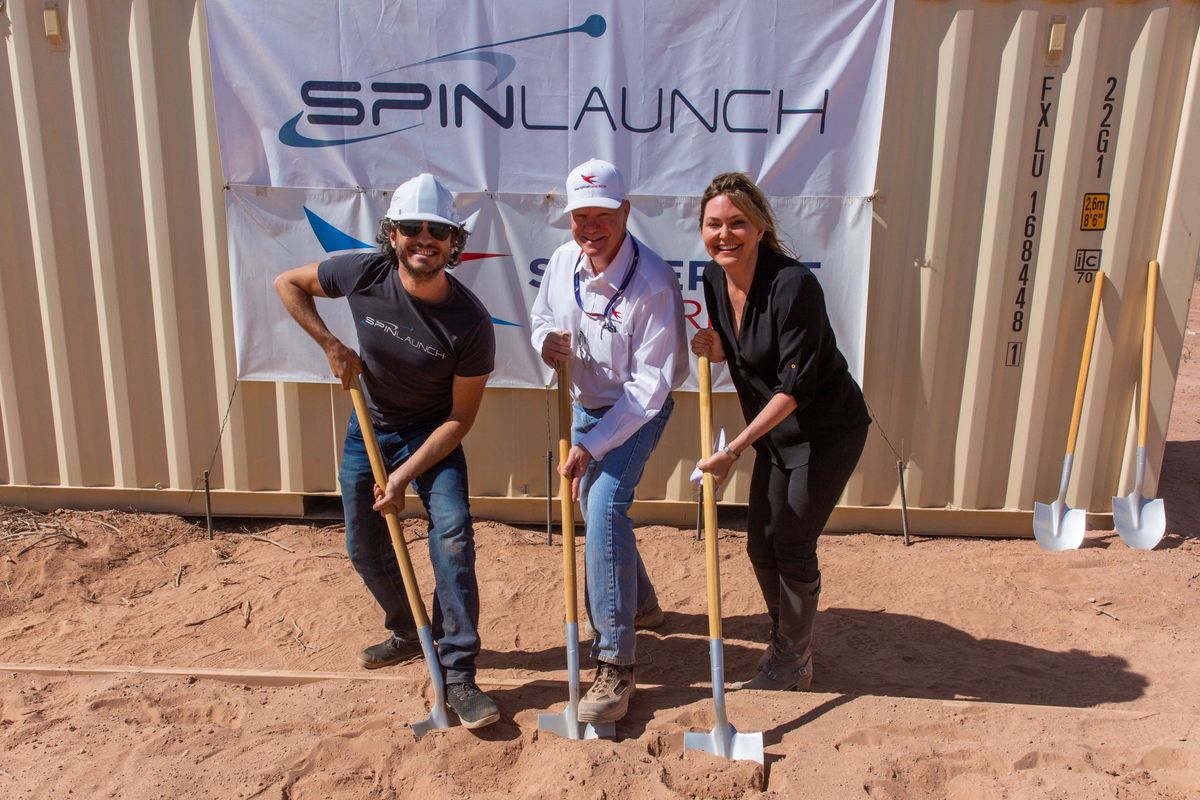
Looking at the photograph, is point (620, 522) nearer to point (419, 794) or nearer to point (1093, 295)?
point (419, 794)

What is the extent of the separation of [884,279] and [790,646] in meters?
2.25

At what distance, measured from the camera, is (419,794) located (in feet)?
9.35

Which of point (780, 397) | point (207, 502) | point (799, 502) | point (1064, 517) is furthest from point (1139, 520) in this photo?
point (207, 502)

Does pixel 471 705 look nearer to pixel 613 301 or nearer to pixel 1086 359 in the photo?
pixel 613 301

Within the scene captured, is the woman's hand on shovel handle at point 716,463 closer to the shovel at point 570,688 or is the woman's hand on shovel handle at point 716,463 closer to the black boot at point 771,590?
the shovel at point 570,688

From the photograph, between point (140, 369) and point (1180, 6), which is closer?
point (1180, 6)

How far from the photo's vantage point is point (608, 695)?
3139mm

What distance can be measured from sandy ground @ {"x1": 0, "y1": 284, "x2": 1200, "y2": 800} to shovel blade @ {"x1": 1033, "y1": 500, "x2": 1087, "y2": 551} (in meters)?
0.08

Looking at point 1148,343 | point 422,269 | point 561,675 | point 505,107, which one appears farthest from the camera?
point 1148,343

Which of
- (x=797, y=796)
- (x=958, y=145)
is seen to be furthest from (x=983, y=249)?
(x=797, y=796)

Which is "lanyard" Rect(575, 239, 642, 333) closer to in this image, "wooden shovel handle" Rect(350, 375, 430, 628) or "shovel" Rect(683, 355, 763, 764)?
"shovel" Rect(683, 355, 763, 764)

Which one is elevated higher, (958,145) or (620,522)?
(958,145)

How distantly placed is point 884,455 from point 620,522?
2.53m

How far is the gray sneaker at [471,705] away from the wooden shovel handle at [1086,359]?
3.59 m
